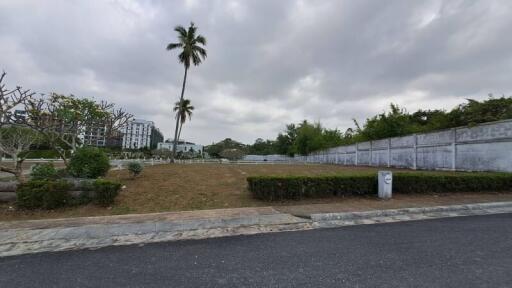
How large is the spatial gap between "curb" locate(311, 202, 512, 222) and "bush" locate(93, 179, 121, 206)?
5601 mm

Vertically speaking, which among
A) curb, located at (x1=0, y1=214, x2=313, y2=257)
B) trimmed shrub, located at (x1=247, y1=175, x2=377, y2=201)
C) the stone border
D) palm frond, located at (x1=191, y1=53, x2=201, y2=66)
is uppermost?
palm frond, located at (x1=191, y1=53, x2=201, y2=66)

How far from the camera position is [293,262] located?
3875mm

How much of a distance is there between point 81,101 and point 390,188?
2817 centimetres

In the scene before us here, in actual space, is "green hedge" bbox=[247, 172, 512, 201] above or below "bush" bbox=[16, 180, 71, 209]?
above

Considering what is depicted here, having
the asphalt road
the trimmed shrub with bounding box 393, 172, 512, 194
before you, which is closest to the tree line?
the trimmed shrub with bounding box 393, 172, 512, 194

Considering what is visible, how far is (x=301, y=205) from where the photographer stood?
321 inches

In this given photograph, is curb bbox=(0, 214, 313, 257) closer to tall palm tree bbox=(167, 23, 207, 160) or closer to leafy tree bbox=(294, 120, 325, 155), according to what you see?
tall palm tree bbox=(167, 23, 207, 160)

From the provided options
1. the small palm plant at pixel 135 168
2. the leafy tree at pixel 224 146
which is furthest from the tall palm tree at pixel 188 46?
the leafy tree at pixel 224 146

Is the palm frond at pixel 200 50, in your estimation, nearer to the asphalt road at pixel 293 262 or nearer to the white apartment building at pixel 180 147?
the asphalt road at pixel 293 262

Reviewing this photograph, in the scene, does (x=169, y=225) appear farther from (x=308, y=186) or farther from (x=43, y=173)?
(x=43, y=173)

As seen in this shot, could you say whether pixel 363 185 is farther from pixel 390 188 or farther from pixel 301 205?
pixel 301 205

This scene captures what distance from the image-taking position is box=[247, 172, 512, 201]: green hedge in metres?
8.62

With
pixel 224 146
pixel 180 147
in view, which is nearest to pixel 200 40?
pixel 224 146

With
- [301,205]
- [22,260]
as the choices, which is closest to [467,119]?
[301,205]
